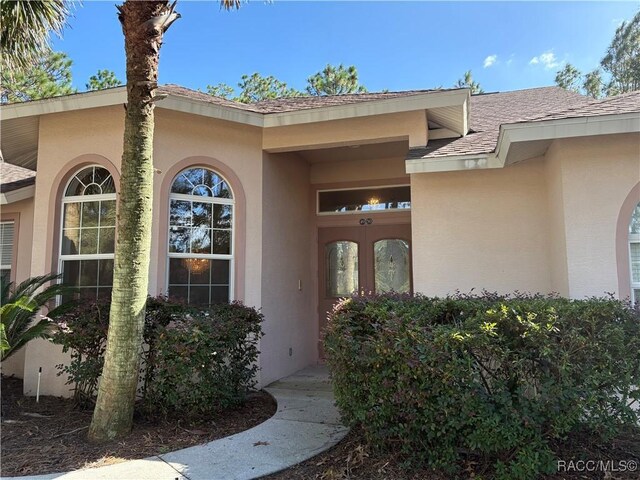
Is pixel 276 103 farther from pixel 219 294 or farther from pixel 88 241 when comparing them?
pixel 88 241

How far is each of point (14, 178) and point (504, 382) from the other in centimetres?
974

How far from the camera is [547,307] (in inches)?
143

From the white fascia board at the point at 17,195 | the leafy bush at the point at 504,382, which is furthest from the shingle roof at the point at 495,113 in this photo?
the white fascia board at the point at 17,195

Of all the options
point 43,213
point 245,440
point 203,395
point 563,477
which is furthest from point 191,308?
point 563,477

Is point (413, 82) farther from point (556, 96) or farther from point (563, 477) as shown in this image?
point (563, 477)

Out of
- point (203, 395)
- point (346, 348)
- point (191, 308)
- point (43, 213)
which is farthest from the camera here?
point (43, 213)

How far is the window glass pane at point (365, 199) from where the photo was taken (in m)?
8.51

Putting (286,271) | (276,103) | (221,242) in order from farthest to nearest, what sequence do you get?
(276,103)
(286,271)
(221,242)

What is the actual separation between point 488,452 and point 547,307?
1.30 metres

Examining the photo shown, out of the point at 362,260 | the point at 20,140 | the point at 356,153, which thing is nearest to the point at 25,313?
the point at 20,140

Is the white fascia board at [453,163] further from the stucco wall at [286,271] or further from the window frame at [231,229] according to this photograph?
the window frame at [231,229]

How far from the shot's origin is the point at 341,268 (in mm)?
8805

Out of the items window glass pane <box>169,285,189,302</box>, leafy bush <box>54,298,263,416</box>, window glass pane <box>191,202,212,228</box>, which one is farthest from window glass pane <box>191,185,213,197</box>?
leafy bush <box>54,298,263,416</box>

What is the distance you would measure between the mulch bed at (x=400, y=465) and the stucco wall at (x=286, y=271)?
122 inches
